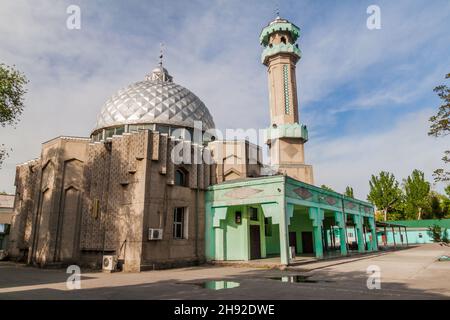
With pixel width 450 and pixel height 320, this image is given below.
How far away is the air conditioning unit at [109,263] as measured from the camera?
605 inches

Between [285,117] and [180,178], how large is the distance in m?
15.9

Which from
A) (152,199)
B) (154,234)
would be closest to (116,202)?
(152,199)

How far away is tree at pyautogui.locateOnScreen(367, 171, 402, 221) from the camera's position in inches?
2226

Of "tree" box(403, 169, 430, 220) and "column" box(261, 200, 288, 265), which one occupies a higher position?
"tree" box(403, 169, 430, 220)

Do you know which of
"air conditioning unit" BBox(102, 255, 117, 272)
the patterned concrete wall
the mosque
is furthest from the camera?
the mosque

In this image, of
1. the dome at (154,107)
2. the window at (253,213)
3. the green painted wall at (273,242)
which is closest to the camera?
the window at (253,213)

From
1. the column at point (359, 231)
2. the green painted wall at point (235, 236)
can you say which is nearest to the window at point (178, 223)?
the green painted wall at point (235, 236)

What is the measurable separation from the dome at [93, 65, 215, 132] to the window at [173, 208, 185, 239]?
Result: 8510mm

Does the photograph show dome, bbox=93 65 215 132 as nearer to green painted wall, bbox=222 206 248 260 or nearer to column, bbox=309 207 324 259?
green painted wall, bbox=222 206 248 260

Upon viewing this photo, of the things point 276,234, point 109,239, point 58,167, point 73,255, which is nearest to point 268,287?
point 109,239

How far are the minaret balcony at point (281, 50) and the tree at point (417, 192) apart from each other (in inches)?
1405

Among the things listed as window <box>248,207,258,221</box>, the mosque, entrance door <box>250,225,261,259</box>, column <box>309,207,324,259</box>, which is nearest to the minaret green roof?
the mosque

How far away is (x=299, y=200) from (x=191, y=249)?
6.94 meters

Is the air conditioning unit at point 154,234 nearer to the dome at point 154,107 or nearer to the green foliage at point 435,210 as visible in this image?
the dome at point 154,107
